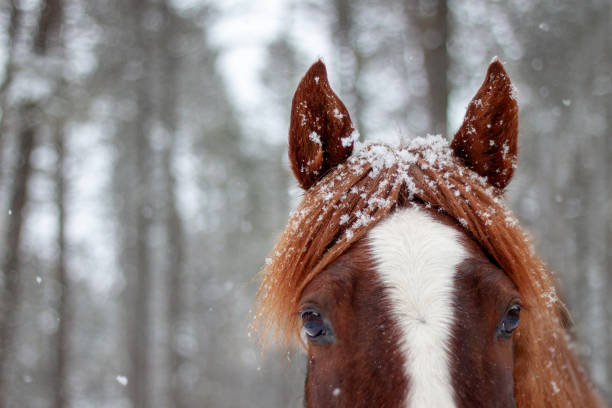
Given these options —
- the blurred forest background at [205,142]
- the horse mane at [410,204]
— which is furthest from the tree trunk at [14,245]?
the horse mane at [410,204]

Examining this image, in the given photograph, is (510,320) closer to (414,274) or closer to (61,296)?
(414,274)

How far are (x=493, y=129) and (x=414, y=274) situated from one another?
89 centimetres

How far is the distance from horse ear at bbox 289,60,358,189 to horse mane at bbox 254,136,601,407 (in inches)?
2.6

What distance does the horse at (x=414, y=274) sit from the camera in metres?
1.51

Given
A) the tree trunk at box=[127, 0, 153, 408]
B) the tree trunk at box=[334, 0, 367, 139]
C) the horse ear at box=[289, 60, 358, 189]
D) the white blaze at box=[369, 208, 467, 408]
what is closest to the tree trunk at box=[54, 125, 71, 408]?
the tree trunk at box=[127, 0, 153, 408]

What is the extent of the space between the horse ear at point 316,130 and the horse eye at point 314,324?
2.22 ft

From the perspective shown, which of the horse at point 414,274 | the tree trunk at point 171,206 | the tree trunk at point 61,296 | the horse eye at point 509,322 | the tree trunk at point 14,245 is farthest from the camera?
the tree trunk at point 171,206

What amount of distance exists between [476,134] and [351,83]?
688cm

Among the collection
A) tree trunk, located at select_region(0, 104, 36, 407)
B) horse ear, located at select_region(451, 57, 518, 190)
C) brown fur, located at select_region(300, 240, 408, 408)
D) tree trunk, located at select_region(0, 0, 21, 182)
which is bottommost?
brown fur, located at select_region(300, 240, 408, 408)

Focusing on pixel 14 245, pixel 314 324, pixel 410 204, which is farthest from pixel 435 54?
pixel 14 245

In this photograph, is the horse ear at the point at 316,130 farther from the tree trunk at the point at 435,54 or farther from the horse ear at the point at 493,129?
the tree trunk at the point at 435,54

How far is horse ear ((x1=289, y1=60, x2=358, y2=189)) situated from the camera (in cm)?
214

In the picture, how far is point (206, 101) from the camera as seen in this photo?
14.9 metres

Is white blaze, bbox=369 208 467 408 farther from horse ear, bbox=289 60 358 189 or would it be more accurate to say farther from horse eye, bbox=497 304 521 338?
horse ear, bbox=289 60 358 189
